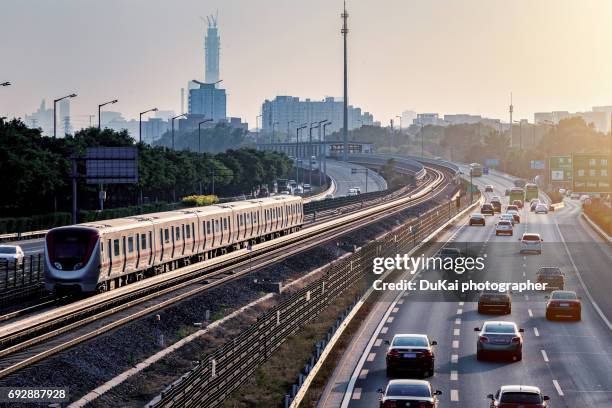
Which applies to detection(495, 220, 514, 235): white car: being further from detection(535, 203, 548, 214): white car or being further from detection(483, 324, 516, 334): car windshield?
detection(483, 324, 516, 334): car windshield

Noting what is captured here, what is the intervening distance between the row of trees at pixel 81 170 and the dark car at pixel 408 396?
1649 inches

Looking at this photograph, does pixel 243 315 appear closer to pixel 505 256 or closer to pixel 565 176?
pixel 505 256

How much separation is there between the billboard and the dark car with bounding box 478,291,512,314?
91.4ft

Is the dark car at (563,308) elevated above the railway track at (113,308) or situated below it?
below

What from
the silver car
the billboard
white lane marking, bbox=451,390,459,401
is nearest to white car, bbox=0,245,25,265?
the billboard

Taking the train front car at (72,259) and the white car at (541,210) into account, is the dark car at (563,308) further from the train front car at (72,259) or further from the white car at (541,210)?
the white car at (541,210)

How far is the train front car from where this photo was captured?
44.8m

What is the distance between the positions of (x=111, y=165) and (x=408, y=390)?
46.4 meters

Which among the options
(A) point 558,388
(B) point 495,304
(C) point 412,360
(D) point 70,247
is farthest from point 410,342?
(B) point 495,304

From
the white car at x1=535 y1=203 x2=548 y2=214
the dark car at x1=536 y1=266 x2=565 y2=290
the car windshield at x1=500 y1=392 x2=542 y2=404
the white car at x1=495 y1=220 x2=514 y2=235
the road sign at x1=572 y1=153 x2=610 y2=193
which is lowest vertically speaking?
the white car at x1=535 y1=203 x2=548 y2=214

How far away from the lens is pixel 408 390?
29812mm

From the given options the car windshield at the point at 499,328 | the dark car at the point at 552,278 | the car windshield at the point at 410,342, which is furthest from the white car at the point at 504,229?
the car windshield at the point at 410,342

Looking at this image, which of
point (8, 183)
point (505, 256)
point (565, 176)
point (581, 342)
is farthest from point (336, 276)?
point (565, 176)

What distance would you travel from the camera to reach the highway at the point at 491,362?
3494 cm
